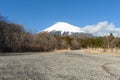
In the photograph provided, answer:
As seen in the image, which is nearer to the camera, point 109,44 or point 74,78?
point 74,78

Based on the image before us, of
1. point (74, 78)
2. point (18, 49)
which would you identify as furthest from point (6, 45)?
point (74, 78)

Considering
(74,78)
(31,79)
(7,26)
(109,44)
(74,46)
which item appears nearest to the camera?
(31,79)

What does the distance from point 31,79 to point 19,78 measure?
22.7 inches

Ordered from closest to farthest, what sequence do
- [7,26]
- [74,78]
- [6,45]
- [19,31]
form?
[74,78] < [6,45] < [7,26] < [19,31]

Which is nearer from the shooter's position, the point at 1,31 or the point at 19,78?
the point at 19,78

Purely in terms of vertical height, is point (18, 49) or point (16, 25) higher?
point (16, 25)

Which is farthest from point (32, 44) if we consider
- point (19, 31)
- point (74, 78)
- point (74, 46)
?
point (74, 78)

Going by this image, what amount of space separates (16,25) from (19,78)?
48286 mm

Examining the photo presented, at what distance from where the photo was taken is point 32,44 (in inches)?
2431

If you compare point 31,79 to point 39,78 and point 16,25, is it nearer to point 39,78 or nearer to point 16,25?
point 39,78

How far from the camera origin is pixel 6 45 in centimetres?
5212

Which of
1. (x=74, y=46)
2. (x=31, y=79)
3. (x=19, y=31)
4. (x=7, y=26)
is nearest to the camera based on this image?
(x=31, y=79)

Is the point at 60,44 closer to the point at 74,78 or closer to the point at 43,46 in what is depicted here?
the point at 43,46

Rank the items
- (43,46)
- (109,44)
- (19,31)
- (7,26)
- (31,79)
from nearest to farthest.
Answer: (31,79), (7,26), (19,31), (43,46), (109,44)
